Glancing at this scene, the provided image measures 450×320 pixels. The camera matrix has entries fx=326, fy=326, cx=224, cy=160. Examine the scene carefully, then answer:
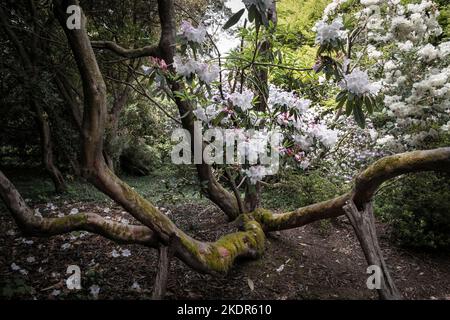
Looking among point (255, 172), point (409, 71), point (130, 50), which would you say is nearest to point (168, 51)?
point (130, 50)

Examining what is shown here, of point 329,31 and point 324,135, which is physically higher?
point 329,31

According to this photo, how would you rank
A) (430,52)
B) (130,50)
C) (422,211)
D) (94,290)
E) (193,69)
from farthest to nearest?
(430,52), (422,211), (130,50), (193,69), (94,290)

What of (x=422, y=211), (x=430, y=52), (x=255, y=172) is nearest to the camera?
(x=255, y=172)

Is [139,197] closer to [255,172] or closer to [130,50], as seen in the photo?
[255,172]

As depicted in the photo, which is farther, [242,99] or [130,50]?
[130,50]

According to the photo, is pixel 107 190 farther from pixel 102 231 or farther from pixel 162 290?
pixel 162 290

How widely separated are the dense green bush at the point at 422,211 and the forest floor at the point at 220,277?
184mm

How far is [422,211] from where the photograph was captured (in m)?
3.47

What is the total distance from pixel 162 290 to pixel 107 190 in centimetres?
73

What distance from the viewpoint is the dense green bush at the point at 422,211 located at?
3.38m

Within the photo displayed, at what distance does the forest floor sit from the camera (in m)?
2.44

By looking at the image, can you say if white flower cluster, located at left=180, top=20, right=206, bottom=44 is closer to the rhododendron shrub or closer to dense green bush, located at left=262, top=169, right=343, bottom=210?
the rhododendron shrub

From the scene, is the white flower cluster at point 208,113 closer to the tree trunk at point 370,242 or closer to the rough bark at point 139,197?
the rough bark at point 139,197

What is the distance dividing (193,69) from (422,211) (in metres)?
2.84
